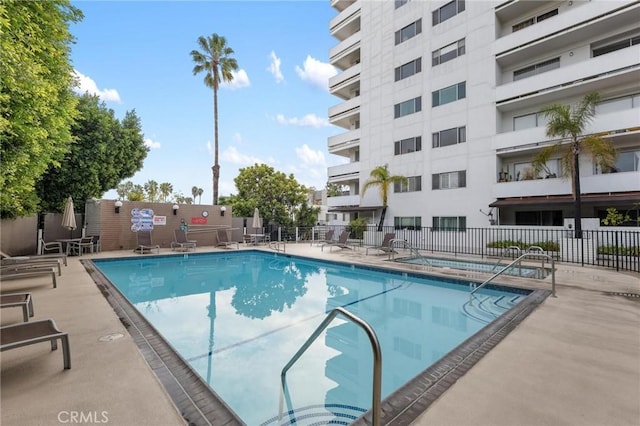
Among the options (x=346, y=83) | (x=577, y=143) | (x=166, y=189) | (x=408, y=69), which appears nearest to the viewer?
(x=577, y=143)

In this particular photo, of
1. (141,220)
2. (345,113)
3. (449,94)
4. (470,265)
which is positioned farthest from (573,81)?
(141,220)

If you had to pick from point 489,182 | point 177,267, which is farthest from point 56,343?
point 489,182

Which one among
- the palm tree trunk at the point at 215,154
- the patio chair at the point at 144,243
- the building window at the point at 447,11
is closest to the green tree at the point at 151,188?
the palm tree trunk at the point at 215,154

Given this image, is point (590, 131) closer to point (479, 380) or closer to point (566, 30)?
point (566, 30)

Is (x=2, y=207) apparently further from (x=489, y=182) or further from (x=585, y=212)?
(x=585, y=212)

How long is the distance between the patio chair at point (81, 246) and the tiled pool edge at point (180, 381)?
11.1 m

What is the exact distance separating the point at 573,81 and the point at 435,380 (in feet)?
61.6

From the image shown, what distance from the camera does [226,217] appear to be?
749 inches

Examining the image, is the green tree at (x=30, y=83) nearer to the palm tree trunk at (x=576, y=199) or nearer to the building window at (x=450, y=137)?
the palm tree trunk at (x=576, y=199)

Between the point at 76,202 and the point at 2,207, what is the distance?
16.7 ft

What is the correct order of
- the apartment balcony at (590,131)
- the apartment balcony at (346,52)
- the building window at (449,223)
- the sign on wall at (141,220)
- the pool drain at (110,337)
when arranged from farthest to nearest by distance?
the apartment balcony at (346,52) → the building window at (449,223) → the sign on wall at (141,220) → the apartment balcony at (590,131) → the pool drain at (110,337)

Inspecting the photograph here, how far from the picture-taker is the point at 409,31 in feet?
71.3

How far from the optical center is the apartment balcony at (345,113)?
995 inches

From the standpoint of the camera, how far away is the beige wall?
14727mm
